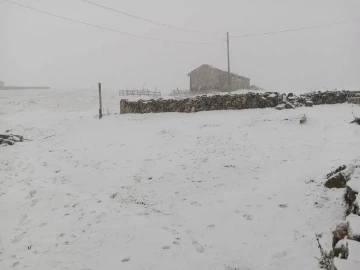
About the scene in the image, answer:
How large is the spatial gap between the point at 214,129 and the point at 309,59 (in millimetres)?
160657

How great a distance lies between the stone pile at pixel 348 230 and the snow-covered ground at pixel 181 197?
1.50 feet

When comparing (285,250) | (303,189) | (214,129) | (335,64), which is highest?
(335,64)

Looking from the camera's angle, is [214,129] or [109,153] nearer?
[109,153]

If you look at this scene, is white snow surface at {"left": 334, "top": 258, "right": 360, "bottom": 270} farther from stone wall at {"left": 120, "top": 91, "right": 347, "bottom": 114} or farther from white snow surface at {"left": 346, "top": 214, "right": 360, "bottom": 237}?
stone wall at {"left": 120, "top": 91, "right": 347, "bottom": 114}

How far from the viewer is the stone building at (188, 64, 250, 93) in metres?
45.0

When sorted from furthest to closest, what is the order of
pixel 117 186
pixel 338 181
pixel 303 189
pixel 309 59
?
pixel 309 59
pixel 117 186
pixel 303 189
pixel 338 181

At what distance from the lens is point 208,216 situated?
6070 millimetres

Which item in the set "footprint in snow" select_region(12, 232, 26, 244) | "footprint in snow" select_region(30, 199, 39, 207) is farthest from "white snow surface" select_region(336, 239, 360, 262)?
"footprint in snow" select_region(30, 199, 39, 207)

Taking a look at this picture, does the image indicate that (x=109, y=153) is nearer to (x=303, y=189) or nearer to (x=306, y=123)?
(x=303, y=189)

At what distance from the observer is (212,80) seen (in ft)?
150

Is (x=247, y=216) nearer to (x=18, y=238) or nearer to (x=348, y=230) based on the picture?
(x=348, y=230)

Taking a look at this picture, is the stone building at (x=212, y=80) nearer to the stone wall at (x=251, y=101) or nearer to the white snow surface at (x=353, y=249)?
the stone wall at (x=251, y=101)

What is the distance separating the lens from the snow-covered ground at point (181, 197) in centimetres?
498

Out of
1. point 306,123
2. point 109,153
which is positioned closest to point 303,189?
point 306,123
